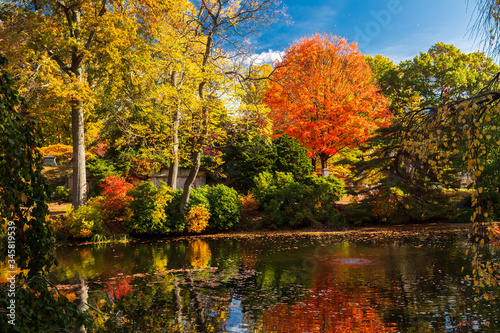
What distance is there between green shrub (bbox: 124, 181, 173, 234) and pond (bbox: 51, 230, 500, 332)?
1.40m

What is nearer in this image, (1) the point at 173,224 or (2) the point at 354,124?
(1) the point at 173,224

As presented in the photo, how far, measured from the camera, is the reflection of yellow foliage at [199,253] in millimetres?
10221

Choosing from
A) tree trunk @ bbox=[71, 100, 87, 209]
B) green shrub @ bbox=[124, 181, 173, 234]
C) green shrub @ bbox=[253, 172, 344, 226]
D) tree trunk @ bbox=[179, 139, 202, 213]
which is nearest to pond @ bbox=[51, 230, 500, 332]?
green shrub @ bbox=[124, 181, 173, 234]

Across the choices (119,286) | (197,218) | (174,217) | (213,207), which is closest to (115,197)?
(174,217)

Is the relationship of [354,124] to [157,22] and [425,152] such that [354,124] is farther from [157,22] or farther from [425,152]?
[425,152]

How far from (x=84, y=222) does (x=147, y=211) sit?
2.20 m

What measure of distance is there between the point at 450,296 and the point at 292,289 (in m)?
2.70

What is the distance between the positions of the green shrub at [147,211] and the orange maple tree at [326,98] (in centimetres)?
784

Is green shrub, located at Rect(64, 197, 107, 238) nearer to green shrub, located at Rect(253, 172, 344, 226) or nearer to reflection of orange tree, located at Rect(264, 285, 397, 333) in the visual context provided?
green shrub, located at Rect(253, 172, 344, 226)

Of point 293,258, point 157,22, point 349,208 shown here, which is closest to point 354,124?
point 349,208

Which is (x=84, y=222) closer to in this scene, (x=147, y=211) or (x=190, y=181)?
(x=147, y=211)

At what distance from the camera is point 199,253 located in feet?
38.7

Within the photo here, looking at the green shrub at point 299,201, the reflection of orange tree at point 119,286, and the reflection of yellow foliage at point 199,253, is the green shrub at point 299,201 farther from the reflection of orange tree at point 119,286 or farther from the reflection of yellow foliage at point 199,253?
the reflection of orange tree at point 119,286

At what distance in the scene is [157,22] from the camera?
53.5ft
